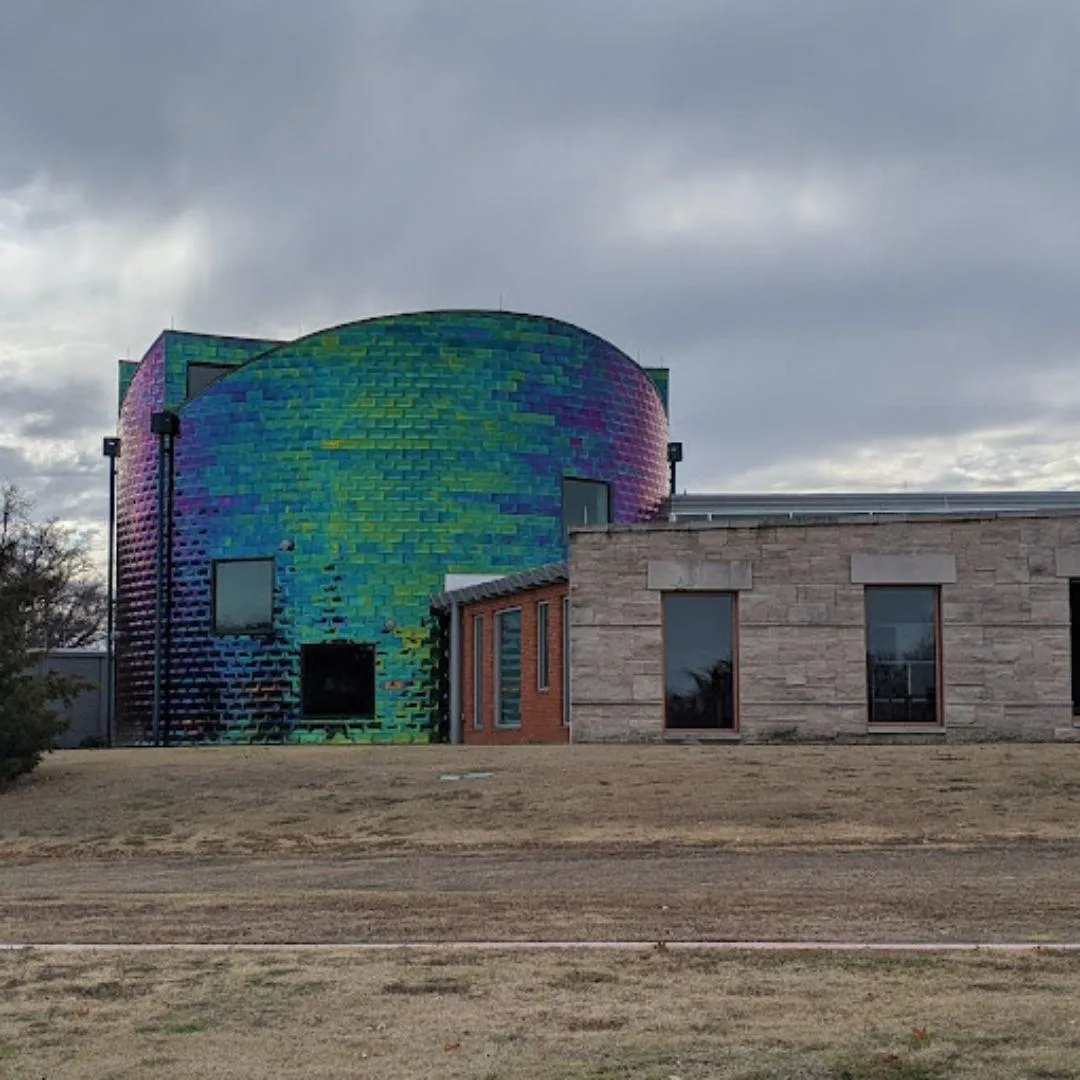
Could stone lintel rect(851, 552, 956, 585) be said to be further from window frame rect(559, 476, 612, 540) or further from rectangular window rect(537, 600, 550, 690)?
window frame rect(559, 476, 612, 540)

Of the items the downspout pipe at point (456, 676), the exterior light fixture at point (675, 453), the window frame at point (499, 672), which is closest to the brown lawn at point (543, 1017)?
the window frame at point (499, 672)

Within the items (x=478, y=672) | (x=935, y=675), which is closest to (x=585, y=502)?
(x=478, y=672)

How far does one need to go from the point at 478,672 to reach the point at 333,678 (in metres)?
7.95

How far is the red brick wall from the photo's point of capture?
29.1 metres

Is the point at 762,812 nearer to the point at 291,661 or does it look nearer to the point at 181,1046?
the point at 181,1046

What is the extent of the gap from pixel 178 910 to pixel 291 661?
28917 mm

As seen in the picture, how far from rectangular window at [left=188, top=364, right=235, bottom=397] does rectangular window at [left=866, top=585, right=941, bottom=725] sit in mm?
25486

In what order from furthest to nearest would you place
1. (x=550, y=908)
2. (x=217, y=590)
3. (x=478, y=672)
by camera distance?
(x=217, y=590)
(x=478, y=672)
(x=550, y=908)

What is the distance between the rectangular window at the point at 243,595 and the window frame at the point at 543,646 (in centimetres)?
1355

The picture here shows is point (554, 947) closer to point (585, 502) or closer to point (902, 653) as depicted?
point (902, 653)

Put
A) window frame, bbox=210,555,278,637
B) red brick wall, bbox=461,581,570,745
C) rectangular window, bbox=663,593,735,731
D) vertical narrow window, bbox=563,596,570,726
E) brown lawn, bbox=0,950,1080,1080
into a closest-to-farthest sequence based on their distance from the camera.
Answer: brown lawn, bbox=0,950,1080,1080
rectangular window, bbox=663,593,735,731
vertical narrow window, bbox=563,596,570,726
red brick wall, bbox=461,581,570,745
window frame, bbox=210,555,278,637

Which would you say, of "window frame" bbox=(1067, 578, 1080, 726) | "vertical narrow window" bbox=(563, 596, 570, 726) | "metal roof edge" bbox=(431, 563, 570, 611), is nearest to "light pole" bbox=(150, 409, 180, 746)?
"metal roof edge" bbox=(431, 563, 570, 611)

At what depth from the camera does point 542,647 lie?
99.6 feet

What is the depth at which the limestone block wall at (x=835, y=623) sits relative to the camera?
25547mm
